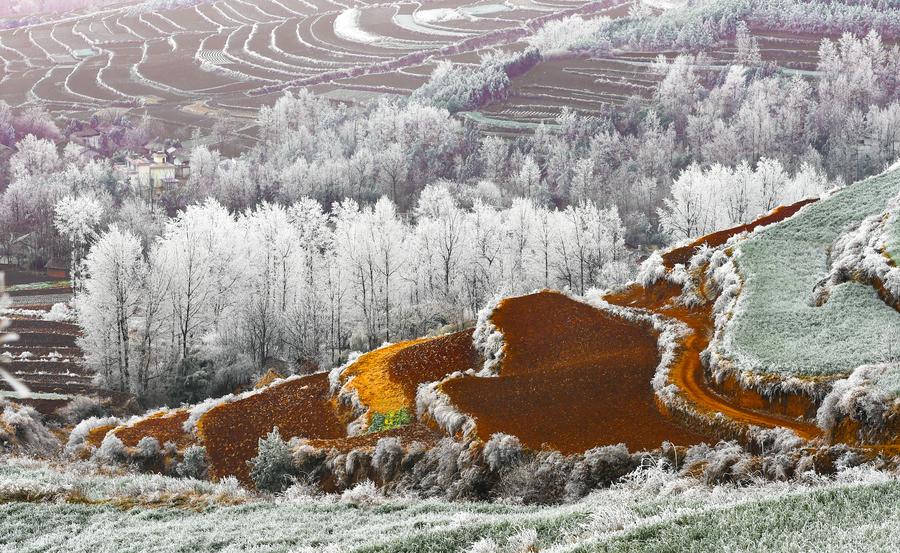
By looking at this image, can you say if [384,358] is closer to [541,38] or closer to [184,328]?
[184,328]

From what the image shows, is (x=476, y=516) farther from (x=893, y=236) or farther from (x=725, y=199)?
(x=725, y=199)

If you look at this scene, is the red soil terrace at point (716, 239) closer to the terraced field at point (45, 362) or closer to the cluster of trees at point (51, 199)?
the terraced field at point (45, 362)

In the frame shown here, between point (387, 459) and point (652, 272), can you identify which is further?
point (652, 272)

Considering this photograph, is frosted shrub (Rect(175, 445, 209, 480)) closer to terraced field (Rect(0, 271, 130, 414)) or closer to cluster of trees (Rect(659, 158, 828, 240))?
terraced field (Rect(0, 271, 130, 414))

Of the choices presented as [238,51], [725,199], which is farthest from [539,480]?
[238,51]

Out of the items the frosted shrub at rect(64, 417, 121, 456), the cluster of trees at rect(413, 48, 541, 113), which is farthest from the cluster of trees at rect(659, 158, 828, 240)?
the cluster of trees at rect(413, 48, 541, 113)
